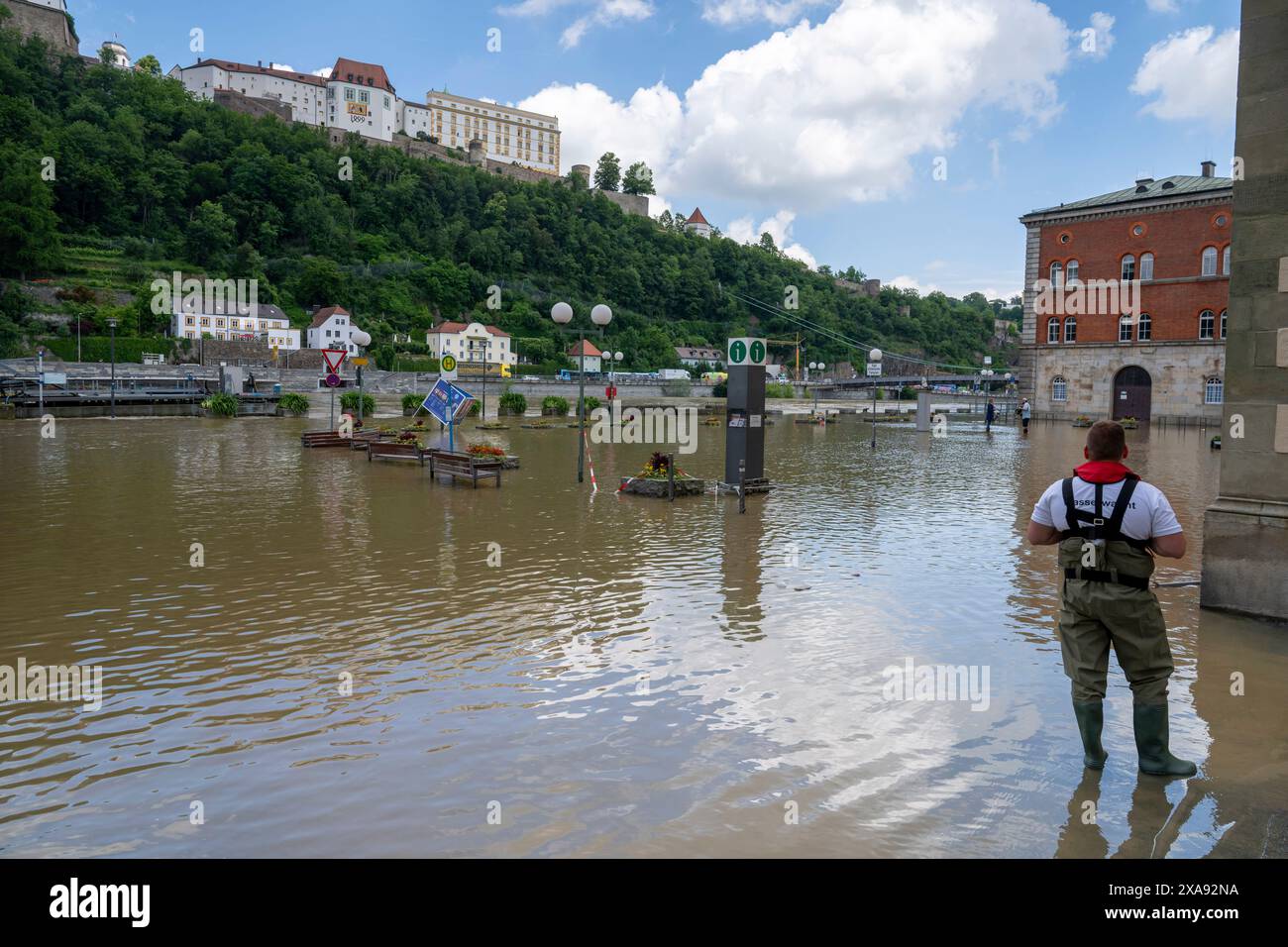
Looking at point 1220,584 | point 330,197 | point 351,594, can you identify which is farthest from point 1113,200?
point 330,197

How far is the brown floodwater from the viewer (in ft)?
15.3

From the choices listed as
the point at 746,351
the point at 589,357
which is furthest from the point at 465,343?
the point at 746,351

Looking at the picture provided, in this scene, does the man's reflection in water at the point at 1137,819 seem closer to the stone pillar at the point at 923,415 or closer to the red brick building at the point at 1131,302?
the stone pillar at the point at 923,415

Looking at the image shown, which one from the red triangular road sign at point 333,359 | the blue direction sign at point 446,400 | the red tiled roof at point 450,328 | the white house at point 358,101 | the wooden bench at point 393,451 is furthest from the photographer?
the white house at point 358,101

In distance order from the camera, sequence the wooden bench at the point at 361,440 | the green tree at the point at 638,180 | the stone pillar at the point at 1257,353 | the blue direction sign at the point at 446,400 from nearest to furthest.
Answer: the stone pillar at the point at 1257,353
the blue direction sign at the point at 446,400
the wooden bench at the point at 361,440
the green tree at the point at 638,180

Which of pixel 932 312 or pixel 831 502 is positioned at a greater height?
pixel 932 312

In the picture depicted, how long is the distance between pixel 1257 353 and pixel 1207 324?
51.1 metres

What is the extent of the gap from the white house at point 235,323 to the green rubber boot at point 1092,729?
9279 centimetres

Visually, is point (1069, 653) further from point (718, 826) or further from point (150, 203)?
point (150, 203)

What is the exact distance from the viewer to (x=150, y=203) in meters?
113

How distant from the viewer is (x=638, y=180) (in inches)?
7303

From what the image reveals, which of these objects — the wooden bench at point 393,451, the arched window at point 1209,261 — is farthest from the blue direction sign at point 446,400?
the arched window at point 1209,261

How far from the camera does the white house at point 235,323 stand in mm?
89875
